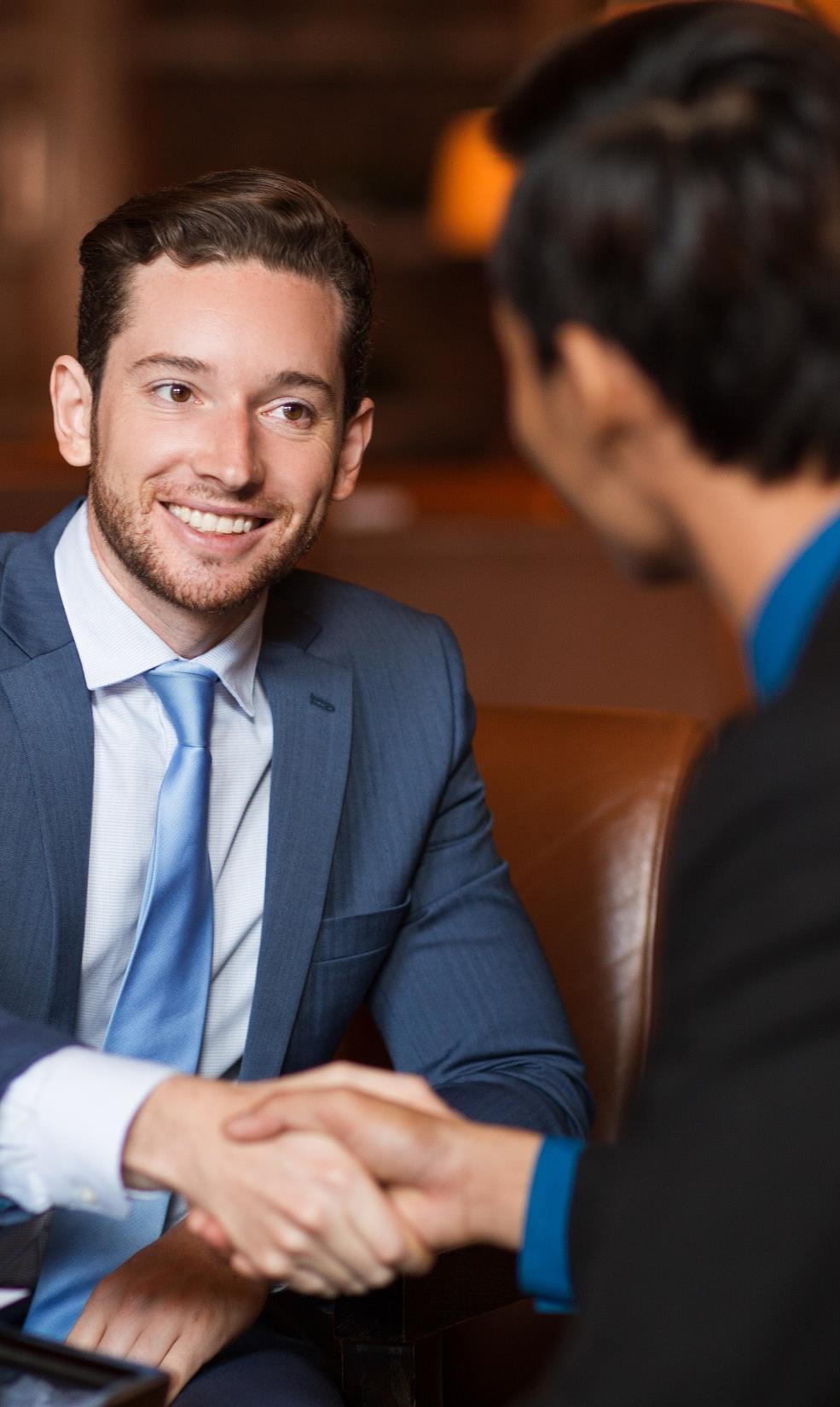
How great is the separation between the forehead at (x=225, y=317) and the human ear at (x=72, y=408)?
6cm

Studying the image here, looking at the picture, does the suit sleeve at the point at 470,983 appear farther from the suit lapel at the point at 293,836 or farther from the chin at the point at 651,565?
the chin at the point at 651,565

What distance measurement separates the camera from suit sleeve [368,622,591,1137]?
5.24ft

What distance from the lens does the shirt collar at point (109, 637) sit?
5.00 ft

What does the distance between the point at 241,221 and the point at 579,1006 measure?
0.90 meters

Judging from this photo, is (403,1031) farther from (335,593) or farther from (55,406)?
(55,406)

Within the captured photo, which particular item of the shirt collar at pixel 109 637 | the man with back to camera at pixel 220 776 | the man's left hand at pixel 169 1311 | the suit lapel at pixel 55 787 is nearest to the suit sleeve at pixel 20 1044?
the man with back to camera at pixel 220 776

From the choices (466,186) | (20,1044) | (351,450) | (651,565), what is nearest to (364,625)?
(351,450)

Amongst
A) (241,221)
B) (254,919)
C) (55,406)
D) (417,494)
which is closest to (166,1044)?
(254,919)

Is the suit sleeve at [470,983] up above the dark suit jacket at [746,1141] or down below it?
below

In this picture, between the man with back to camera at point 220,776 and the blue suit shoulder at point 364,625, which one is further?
the blue suit shoulder at point 364,625

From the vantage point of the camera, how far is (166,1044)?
1.51 metres

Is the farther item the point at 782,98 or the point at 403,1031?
the point at 403,1031

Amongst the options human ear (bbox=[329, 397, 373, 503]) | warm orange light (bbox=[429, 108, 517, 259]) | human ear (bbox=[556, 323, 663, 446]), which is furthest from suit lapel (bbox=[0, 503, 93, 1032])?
warm orange light (bbox=[429, 108, 517, 259])

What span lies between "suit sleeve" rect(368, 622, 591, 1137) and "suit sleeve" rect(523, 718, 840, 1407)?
0.73 metres
